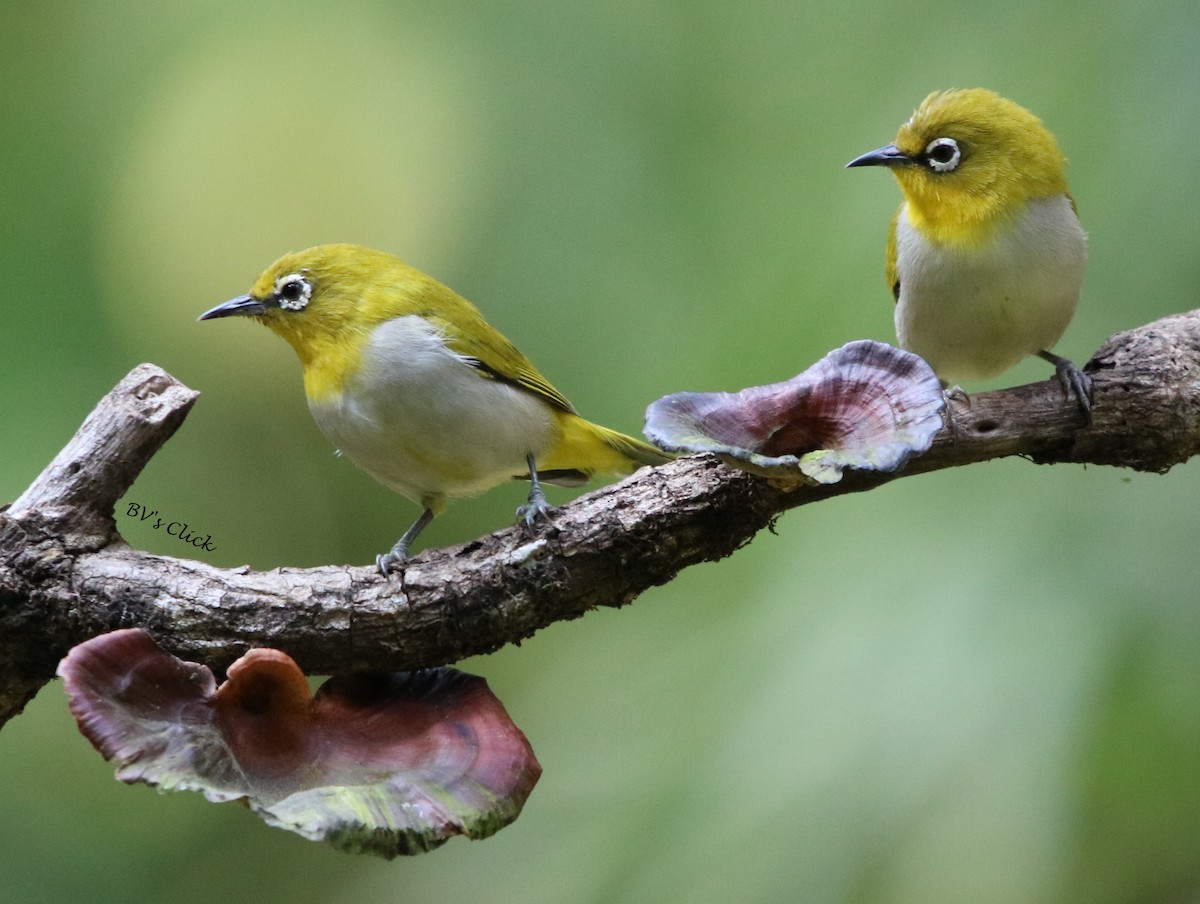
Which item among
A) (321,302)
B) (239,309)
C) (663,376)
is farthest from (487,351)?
(663,376)

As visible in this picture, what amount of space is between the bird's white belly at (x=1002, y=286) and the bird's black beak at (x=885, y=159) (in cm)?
20

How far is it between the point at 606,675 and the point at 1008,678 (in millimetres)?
1539

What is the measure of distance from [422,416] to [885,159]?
1270mm

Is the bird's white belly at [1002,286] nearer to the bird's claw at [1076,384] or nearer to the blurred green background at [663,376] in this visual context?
the bird's claw at [1076,384]

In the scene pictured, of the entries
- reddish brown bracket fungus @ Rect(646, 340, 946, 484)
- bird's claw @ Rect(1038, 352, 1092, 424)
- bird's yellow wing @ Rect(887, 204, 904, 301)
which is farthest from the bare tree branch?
bird's yellow wing @ Rect(887, 204, 904, 301)

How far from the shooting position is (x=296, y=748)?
2199 millimetres

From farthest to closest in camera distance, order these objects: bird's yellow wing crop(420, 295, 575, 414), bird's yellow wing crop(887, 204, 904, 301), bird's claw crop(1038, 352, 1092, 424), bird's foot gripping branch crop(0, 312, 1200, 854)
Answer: bird's yellow wing crop(887, 204, 904, 301), bird's yellow wing crop(420, 295, 575, 414), bird's claw crop(1038, 352, 1092, 424), bird's foot gripping branch crop(0, 312, 1200, 854)

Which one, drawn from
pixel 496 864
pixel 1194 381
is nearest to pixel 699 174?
pixel 1194 381

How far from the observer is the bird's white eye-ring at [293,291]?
2.92 meters

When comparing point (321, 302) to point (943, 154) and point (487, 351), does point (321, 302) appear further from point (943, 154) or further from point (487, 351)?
point (943, 154)

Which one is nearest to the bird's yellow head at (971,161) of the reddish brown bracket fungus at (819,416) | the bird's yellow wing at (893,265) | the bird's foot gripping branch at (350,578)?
the bird's yellow wing at (893,265)

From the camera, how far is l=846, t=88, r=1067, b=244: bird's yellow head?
2.84 metres

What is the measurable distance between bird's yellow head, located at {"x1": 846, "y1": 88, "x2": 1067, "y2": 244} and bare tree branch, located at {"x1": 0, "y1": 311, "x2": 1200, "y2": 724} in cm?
56

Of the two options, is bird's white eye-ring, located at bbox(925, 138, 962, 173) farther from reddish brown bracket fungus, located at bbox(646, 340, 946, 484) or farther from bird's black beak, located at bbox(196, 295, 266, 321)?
bird's black beak, located at bbox(196, 295, 266, 321)
